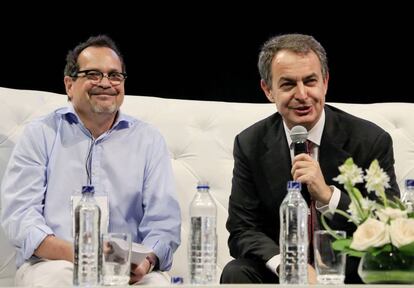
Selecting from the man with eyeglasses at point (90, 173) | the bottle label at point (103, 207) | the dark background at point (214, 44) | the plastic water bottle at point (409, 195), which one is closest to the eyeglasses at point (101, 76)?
the man with eyeglasses at point (90, 173)

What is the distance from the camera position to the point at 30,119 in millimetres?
3156

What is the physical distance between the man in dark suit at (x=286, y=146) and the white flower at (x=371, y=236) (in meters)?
0.73

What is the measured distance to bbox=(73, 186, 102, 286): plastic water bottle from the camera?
1.84 meters

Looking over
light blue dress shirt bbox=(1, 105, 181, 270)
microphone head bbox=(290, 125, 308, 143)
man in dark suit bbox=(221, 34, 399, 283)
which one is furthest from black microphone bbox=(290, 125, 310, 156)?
light blue dress shirt bbox=(1, 105, 181, 270)

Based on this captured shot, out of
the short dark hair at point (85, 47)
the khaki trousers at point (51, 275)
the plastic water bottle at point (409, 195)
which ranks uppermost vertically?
the short dark hair at point (85, 47)

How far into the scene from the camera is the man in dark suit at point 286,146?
2.63m

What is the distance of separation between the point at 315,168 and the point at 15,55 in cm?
166

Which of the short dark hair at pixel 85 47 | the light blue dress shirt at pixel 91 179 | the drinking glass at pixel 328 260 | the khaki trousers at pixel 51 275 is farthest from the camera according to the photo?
the short dark hair at pixel 85 47

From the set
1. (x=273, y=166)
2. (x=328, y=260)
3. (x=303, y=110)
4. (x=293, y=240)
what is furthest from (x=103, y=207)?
(x=328, y=260)

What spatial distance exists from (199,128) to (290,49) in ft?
2.00

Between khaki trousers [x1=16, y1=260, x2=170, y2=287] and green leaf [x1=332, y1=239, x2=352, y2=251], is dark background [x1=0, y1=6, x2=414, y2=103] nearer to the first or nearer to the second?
khaki trousers [x1=16, y1=260, x2=170, y2=287]

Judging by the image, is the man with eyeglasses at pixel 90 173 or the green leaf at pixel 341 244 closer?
the green leaf at pixel 341 244

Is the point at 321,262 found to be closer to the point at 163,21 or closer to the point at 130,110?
the point at 130,110

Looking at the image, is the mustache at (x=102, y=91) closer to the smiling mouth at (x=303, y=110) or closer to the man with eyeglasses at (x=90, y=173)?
the man with eyeglasses at (x=90, y=173)
